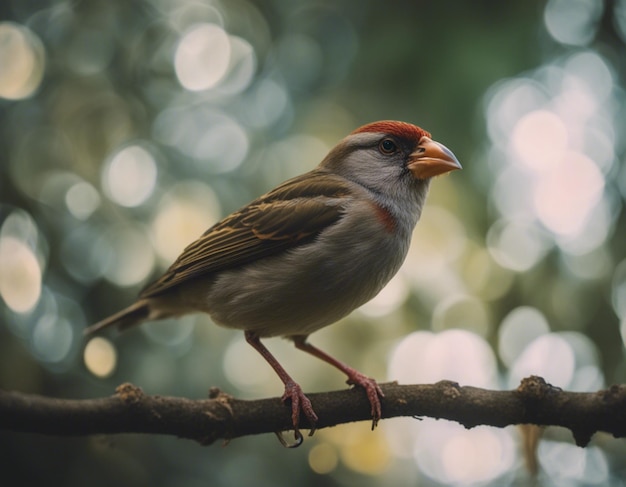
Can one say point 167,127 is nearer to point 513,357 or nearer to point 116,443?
point 116,443

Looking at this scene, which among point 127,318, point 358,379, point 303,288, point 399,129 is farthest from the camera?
point 127,318

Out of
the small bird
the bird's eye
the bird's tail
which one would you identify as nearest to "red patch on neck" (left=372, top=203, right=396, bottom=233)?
the small bird

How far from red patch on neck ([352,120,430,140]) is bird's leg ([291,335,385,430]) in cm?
146

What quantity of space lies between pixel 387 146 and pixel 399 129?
15cm

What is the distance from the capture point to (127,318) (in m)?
4.49

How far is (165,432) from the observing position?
3.23 metres

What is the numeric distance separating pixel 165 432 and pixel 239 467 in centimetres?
141

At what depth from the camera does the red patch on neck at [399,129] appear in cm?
428

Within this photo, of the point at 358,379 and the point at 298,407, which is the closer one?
the point at 298,407

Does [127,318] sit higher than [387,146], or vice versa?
[387,146]

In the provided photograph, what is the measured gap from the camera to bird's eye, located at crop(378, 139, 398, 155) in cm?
439

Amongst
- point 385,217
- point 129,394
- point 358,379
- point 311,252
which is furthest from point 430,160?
point 129,394

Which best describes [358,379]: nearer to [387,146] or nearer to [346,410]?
[346,410]

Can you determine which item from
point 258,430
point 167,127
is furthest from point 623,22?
point 258,430
